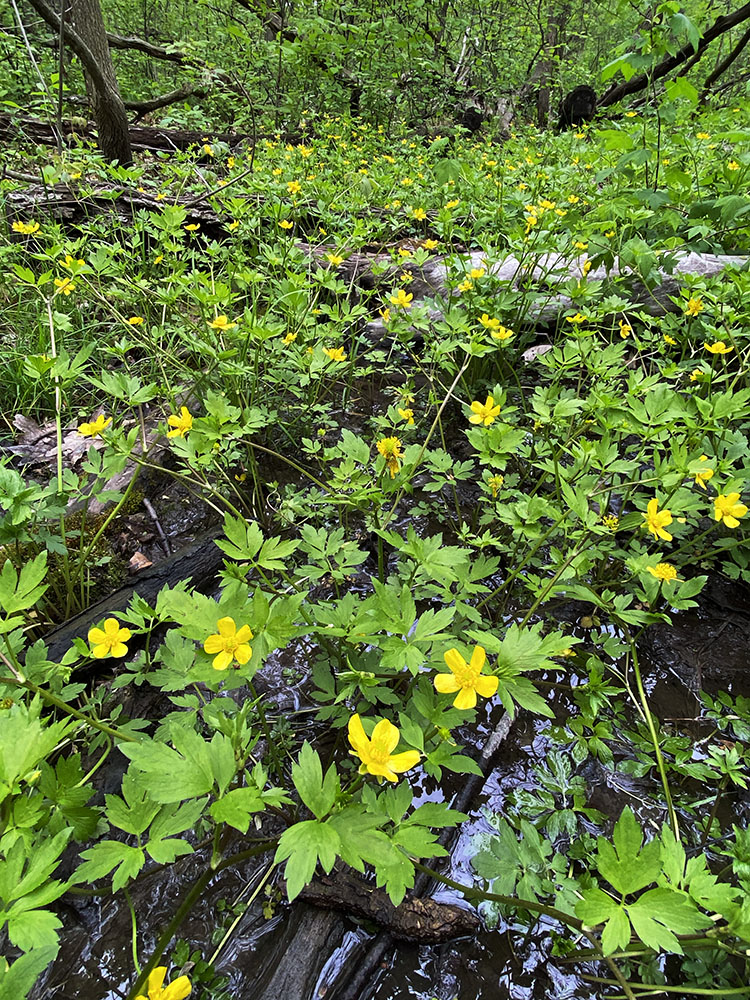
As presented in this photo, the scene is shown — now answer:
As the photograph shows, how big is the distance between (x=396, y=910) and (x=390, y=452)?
1168mm

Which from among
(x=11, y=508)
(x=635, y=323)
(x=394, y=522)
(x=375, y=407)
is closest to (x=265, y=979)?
(x=11, y=508)

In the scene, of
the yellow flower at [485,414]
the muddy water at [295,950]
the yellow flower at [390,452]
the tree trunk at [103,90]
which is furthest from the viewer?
the tree trunk at [103,90]

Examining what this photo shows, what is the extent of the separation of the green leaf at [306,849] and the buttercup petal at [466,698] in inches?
11.6

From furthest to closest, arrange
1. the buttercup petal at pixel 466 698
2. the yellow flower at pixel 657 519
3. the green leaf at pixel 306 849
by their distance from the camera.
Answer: the yellow flower at pixel 657 519 < the buttercup petal at pixel 466 698 < the green leaf at pixel 306 849

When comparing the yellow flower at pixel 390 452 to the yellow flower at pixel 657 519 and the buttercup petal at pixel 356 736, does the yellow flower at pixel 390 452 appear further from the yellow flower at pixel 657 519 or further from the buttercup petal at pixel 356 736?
the buttercup petal at pixel 356 736

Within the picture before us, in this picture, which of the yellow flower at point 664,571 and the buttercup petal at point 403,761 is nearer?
the buttercup petal at point 403,761

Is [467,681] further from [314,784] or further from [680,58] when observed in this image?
[680,58]

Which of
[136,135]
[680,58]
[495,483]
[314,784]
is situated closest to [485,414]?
[495,483]

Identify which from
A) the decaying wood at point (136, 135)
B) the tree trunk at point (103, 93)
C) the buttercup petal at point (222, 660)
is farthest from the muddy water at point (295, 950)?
the decaying wood at point (136, 135)

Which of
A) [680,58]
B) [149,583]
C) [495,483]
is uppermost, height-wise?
[680,58]

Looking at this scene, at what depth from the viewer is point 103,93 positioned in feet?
14.4

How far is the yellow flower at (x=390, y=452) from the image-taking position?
164cm

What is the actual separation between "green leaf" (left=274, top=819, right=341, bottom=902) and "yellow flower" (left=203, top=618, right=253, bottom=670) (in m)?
0.32

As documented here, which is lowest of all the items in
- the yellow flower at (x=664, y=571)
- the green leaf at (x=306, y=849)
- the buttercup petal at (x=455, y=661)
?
the green leaf at (x=306, y=849)
